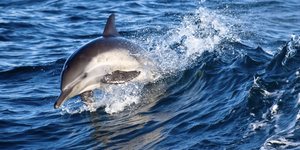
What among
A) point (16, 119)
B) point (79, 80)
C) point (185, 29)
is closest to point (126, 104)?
point (79, 80)

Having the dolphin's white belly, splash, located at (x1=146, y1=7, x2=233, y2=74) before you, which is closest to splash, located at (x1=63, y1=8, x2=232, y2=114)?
splash, located at (x1=146, y1=7, x2=233, y2=74)

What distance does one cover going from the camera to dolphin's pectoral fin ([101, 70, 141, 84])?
24.9 ft

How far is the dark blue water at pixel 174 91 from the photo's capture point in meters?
5.71

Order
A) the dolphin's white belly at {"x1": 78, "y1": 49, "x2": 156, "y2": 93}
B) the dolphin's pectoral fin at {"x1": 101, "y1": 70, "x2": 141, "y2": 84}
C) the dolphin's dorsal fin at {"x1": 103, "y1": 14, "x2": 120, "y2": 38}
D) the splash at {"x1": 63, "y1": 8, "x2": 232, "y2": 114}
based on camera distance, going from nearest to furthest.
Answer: the dolphin's white belly at {"x1": 78, "y1": 49, "x2": 156, "y2": 93} < the dolphin's pectoral fin at {"x1": 101, "y1": 70, "x2": 141, "y2": 84} < the splash at {"x1": 63, "y1": 8, "x2": 232, "y2": 114} < the dolphin's dorsal fin at {"x1": 103, "y1": 14, "x2": 120, "y2": 38}

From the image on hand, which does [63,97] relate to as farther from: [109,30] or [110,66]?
[109,30]

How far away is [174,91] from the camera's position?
8312 millimetres

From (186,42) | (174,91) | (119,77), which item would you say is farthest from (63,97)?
(186,42)

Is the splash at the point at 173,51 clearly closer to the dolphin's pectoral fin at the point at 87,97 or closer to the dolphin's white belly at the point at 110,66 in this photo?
the dolphin's pectoral fin at the point at 87,97

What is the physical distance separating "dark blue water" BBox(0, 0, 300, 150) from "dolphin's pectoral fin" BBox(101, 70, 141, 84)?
61cm

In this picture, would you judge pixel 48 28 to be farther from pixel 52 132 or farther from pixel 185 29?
pixel 52 132

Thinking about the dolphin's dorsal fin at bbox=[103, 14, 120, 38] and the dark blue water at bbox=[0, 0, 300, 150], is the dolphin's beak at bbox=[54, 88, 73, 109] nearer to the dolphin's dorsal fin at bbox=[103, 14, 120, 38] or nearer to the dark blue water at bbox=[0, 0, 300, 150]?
the dark blue water at bbox=[0, 0, 300, 150]

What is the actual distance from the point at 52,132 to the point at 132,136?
1.60 m

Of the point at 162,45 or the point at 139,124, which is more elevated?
the point at 162,45

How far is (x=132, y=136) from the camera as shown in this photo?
625 centimetres
